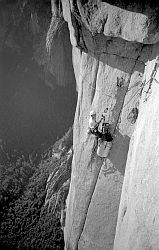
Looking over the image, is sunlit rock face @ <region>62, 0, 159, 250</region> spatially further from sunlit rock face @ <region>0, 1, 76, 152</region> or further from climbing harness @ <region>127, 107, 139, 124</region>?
sunlit rock face @ <region>0, 1, 76, 152</region>

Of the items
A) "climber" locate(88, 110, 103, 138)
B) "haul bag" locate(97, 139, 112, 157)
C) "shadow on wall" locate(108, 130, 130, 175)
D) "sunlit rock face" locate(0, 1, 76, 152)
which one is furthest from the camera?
"sunlit rock face" locate(0, 1, 76, 152)

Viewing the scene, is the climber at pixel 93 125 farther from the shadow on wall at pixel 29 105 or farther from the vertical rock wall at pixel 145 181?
the shadow on wall at pixel 29 105

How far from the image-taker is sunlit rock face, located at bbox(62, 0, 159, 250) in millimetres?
4172

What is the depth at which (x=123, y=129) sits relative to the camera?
5301mm

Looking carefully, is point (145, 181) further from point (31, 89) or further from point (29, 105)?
point (31, 89)

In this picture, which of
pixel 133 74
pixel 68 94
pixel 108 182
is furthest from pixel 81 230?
pixel 68 94

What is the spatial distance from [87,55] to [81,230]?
410 cm

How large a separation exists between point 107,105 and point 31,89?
5069 mm

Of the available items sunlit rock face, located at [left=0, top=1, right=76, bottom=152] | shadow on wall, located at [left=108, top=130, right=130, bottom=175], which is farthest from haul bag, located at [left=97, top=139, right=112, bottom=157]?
sunlit rock face, located at [left=0, top=1, right=76, bottom=152]

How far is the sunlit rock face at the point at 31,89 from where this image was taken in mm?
9055

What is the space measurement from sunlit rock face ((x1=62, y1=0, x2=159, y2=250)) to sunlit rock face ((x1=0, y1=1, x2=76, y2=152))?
11.0ft

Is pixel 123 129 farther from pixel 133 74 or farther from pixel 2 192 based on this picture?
pixel 2 192

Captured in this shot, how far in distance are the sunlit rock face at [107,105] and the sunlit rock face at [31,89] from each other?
336 centimetres

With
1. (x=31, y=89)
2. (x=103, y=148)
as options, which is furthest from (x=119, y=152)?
(x=31, y=89)
